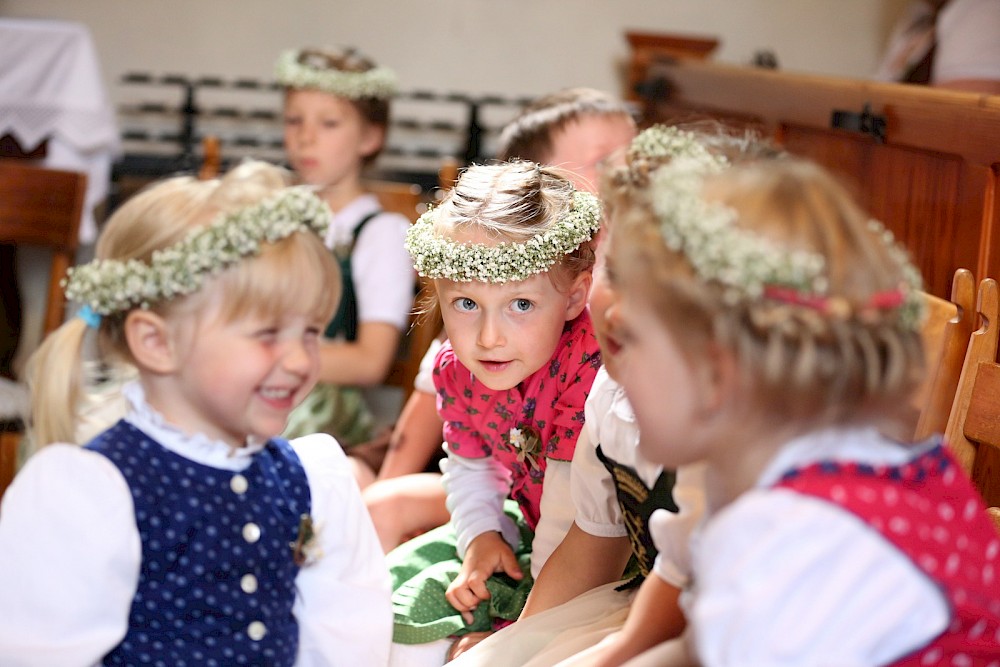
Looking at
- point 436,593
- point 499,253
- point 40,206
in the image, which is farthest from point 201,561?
point 40,206

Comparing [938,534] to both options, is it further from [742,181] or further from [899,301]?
[742,181]

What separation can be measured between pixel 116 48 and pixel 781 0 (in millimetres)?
2686

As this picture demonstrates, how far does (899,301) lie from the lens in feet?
3.21

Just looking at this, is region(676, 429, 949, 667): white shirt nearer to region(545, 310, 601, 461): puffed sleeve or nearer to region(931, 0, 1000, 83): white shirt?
region(545, 310, 601, 461): puffed sleeve

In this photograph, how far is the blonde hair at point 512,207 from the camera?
161 cm

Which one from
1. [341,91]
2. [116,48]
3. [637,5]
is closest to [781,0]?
[637,5]

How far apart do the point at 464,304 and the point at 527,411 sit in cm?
21

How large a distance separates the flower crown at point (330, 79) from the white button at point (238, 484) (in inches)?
71.3

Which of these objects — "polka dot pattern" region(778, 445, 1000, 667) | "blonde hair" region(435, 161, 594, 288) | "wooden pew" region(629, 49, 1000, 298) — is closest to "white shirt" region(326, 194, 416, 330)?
"wooden pew" region(629, 49, 1000, 298)

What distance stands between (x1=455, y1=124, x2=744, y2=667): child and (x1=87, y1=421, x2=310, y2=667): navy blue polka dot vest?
30 centimetres

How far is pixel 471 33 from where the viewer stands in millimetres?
4422

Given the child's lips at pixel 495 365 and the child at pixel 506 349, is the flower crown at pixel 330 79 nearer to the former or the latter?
the child at pixel 506 349

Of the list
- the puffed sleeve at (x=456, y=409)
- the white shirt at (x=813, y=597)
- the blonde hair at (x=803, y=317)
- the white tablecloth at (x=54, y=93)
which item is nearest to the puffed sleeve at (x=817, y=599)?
the white shirt at (x=813, y=597)

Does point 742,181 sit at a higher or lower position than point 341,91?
higher
